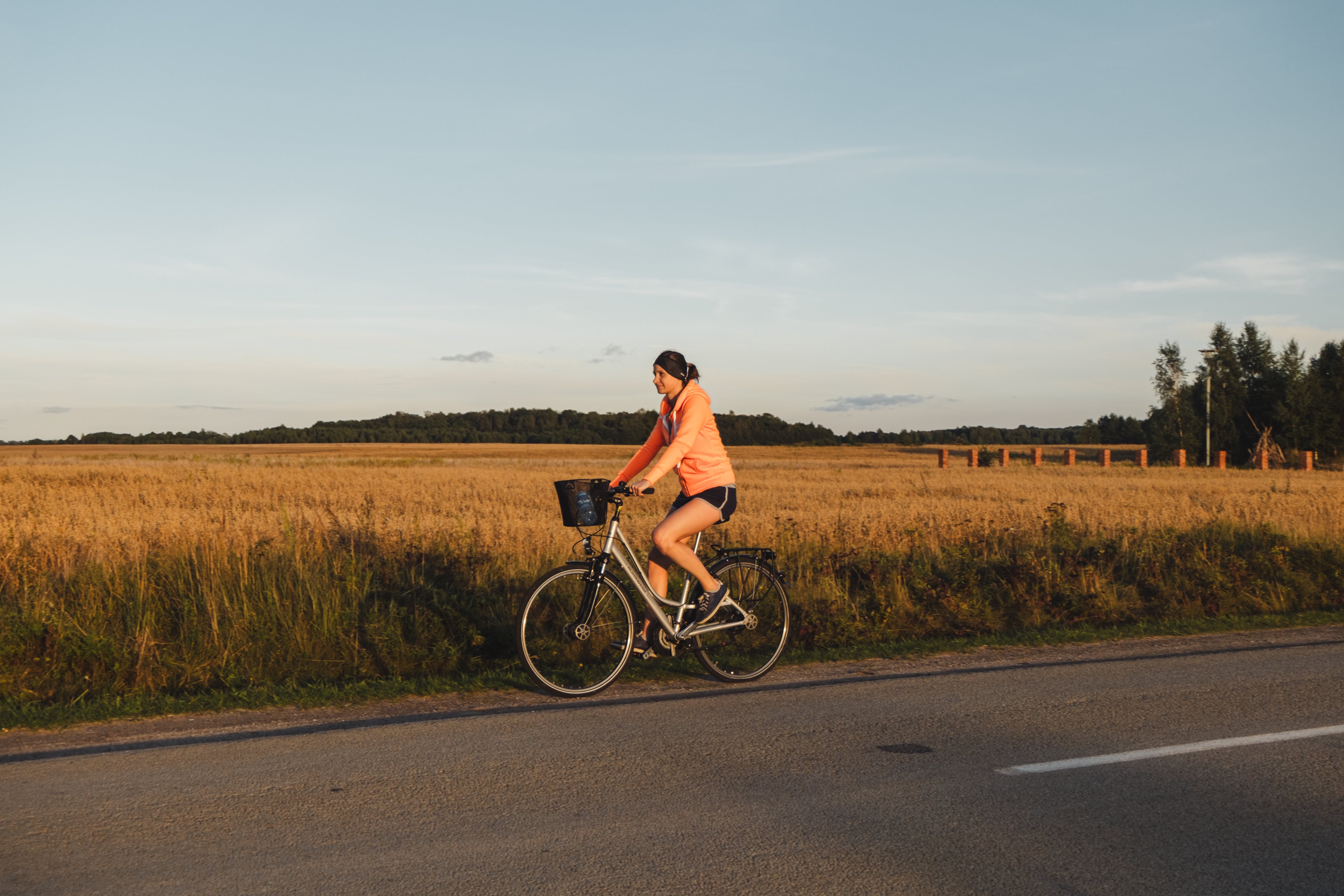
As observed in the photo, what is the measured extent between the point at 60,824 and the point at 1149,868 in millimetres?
4174

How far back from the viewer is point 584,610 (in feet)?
23.7

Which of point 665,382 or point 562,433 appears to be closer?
point 665,382

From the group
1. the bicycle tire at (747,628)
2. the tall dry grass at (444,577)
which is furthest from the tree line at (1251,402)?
the bicycle tire at (747,628)

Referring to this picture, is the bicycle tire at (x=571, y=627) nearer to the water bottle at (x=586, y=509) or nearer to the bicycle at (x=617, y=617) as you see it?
the bicycle at (x=617, y=617)

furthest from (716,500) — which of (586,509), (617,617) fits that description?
(617,617)

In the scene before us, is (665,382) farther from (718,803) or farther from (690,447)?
(718,803)

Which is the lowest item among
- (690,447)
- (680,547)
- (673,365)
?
(680,547)

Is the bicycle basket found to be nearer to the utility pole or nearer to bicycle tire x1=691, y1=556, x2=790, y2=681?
bicycle tire x1=691, y1=556, x2=790, y2=681

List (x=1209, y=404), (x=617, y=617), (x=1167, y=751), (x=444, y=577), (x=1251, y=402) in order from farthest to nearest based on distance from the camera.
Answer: (x=1251, y=402) < (x=1209, y=404) < (x=444, y=577) < (x=617, y=617) < (x=1167, y=751)

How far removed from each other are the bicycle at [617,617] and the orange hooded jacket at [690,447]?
0.30 m

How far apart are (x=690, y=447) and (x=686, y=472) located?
265 millimetres

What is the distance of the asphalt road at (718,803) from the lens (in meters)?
3.87

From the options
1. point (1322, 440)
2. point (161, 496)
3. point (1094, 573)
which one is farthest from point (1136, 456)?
point (1094, 573)

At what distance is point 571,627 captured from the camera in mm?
7199
